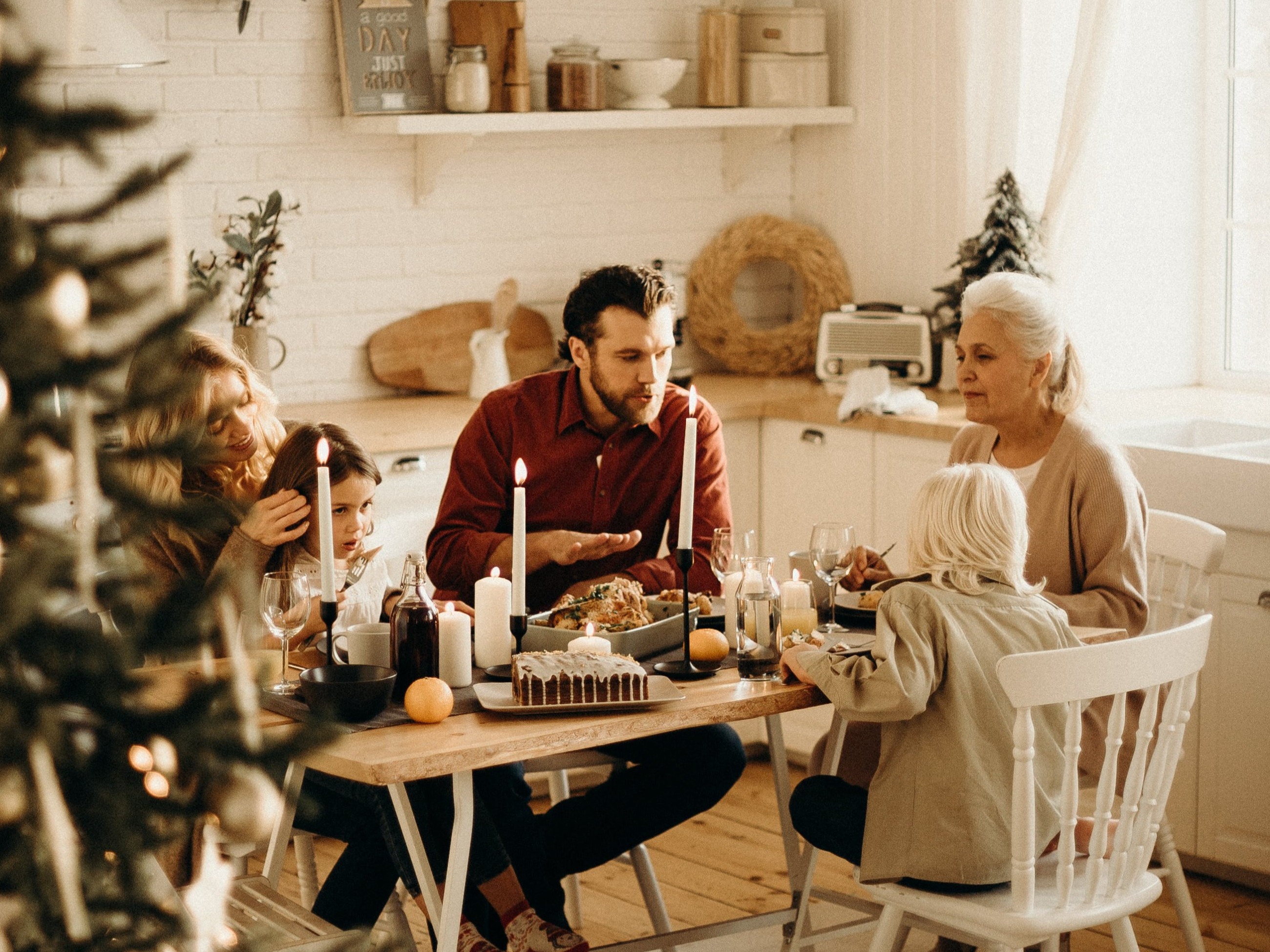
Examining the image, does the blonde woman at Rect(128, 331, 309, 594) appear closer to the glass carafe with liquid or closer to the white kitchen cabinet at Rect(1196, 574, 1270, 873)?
the glass carafe with liquid

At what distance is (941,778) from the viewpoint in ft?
7.04

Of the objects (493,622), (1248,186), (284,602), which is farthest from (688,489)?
(1248,186)

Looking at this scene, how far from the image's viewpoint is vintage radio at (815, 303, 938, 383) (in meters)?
4.27

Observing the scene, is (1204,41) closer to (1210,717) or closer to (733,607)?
(1210,717)

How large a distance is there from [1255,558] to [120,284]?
114 inches

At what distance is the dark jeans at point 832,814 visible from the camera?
2283 mm

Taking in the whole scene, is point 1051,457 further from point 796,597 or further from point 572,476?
point 572,476

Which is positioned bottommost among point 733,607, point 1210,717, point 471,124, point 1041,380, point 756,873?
point 756,873

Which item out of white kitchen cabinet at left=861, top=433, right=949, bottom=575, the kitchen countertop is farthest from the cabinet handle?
white kitchen cabinet at left=861, top=433, right=949, bottom=575

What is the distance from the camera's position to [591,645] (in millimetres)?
2242

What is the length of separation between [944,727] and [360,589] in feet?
3.40

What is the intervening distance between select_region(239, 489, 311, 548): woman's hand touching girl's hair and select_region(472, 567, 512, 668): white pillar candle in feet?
1.14

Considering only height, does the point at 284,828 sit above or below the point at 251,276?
below

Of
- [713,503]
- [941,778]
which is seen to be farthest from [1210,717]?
[941,778]
